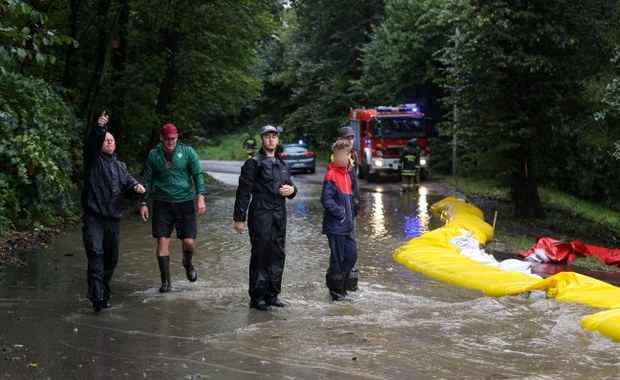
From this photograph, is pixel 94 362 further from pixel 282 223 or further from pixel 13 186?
pixel 13 186

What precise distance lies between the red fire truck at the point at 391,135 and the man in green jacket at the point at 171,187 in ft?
75.8

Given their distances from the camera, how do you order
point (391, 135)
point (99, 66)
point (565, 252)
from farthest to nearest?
point (391, 135) < point (99, 66) < point (565, 252)

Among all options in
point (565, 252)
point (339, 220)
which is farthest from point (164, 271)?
point (565, 252)

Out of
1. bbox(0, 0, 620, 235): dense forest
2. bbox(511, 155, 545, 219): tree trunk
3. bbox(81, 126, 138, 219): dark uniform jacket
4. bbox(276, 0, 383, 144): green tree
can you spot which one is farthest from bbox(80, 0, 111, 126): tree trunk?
bbox(276, 0, 383, 144): green tree

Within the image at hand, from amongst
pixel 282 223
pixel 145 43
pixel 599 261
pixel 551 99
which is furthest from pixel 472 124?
pixel 282 223

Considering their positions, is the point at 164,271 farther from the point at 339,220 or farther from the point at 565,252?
the point at 565,252

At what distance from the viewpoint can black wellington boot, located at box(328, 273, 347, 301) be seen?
943 centimetres

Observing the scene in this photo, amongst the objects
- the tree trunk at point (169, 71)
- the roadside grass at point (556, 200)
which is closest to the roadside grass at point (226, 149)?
the roadside grass at point (556, 200)

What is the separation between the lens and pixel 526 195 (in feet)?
67.8

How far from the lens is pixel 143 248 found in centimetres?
1348

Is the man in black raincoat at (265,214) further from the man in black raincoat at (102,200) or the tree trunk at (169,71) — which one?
the tree trunk at (169,71)

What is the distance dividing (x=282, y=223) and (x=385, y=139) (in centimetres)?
2381

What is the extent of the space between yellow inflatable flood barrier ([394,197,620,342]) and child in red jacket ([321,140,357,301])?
1.74 meters

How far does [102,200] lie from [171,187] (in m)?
0.98
